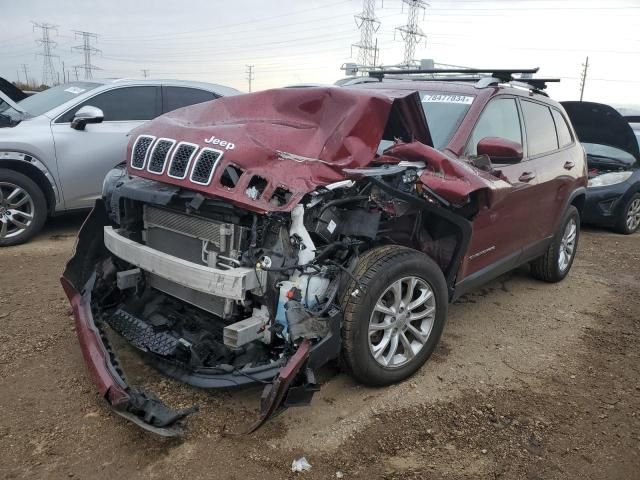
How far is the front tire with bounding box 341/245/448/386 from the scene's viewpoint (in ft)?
9.45

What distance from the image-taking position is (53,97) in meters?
6.50

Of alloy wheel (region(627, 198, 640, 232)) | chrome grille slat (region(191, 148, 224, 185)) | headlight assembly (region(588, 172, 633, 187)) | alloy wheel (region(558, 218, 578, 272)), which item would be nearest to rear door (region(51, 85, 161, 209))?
chrome grille slat (region(191, 148, 224, 185))

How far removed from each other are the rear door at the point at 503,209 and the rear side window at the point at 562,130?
3.10 feet

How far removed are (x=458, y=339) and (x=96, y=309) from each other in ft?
8.57

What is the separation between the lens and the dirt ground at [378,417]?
258cm

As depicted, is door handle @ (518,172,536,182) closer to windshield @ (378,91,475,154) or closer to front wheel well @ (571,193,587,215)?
windshield @ (378,91,475,154)

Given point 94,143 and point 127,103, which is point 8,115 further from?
point 127,103

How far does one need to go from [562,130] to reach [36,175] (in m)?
5.56

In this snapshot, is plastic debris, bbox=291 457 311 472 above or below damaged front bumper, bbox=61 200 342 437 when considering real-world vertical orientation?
below

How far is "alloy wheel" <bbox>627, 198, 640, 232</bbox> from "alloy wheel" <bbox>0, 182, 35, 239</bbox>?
8486mm

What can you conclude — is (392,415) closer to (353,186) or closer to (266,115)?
(353,186)

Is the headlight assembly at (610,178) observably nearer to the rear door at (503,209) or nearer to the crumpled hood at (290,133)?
the rear door at (503,209)

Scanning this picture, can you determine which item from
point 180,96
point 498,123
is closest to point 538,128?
point 498,123

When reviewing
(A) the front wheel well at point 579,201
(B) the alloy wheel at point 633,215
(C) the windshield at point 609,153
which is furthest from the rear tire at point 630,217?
(A) the front wheel well at point 579,201
